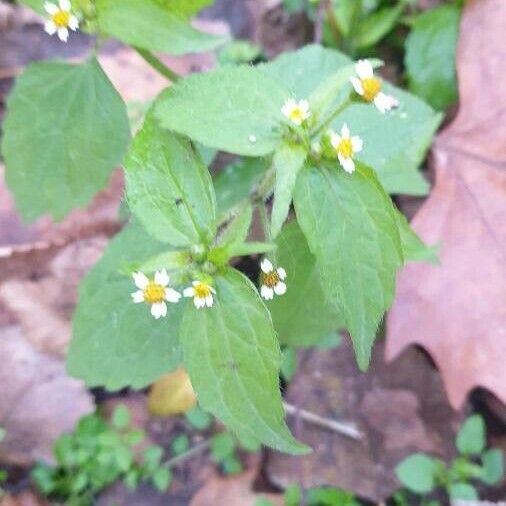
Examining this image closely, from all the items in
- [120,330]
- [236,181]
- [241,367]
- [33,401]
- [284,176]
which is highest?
[284,176]

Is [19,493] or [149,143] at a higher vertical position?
[149,143]

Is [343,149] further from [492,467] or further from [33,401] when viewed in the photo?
[33,401]

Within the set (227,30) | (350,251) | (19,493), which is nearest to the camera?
(350,251)

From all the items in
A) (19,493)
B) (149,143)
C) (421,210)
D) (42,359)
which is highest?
(149,143)

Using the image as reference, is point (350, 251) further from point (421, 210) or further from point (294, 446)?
point (421, 210)

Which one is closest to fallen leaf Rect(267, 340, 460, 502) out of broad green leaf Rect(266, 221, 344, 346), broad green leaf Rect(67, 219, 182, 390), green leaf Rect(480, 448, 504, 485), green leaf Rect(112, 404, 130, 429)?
green leaf Rect(480, 448, 504, 485)

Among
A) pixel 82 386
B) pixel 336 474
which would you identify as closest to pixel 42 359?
pixel 82 386

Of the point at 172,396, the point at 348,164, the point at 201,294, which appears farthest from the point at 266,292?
the point at 172,396
